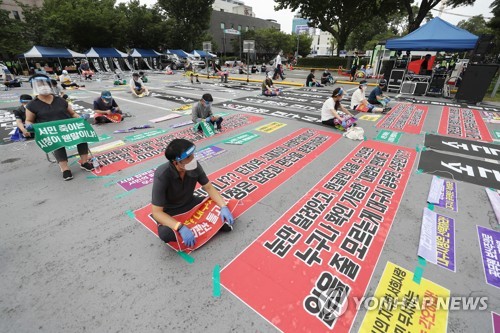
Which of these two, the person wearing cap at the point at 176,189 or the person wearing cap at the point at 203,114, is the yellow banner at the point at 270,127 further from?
the person wearing cap at the point at 176,189

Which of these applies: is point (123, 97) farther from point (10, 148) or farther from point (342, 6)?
point (342, 6)

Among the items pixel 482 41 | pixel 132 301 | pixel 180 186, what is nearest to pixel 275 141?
pixel 180 186

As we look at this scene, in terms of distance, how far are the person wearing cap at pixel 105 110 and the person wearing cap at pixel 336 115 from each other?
6481mm

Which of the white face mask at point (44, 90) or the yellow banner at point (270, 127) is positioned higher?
the white face mask at point (44, 90)

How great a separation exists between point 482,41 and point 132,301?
1427 centimetres

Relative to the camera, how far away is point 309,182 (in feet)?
13.0

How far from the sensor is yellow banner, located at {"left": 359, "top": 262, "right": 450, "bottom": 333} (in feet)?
6.07

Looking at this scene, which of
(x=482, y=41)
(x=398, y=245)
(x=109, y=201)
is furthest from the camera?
(x=482, y=41)

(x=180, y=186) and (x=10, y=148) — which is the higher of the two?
(x=180, y=186)

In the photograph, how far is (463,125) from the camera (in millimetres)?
7176

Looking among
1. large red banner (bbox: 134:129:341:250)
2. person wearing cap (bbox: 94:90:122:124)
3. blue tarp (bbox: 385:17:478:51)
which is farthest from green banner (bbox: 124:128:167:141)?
blue tarp (bbox: 385:17:478:51)

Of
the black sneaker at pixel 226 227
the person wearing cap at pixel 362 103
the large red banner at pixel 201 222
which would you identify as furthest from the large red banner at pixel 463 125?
the large red banner at pixel 201 222

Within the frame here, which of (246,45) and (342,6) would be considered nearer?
(246,45)

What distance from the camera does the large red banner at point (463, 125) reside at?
630cm
